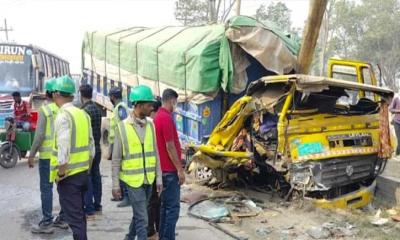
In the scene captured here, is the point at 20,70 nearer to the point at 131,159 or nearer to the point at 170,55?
the point at 170,55

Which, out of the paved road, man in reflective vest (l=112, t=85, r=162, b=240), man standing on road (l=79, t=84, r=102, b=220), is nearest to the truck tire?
the paved road

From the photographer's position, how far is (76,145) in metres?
4.93

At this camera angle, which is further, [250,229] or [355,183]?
[355,183]

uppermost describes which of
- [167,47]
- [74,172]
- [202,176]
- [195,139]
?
[167,47]

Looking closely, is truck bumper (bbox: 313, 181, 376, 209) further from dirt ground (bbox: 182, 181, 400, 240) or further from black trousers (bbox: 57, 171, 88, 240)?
black trousers (bbox: 57, 171, 88, 240)

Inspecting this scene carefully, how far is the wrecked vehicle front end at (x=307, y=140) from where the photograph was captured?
7215 millimetres

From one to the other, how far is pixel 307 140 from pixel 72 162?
11.7 ft

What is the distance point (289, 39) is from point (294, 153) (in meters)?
3.24

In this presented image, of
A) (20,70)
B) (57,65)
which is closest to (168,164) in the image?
(20,70)

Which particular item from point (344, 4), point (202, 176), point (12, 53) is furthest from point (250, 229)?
point (344, 4)

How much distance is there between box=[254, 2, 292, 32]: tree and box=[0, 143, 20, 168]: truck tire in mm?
33747

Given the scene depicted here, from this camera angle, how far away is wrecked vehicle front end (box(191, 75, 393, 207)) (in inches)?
284

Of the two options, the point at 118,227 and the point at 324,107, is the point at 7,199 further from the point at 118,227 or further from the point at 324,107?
the point at 324,107

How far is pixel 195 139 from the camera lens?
916 cm
